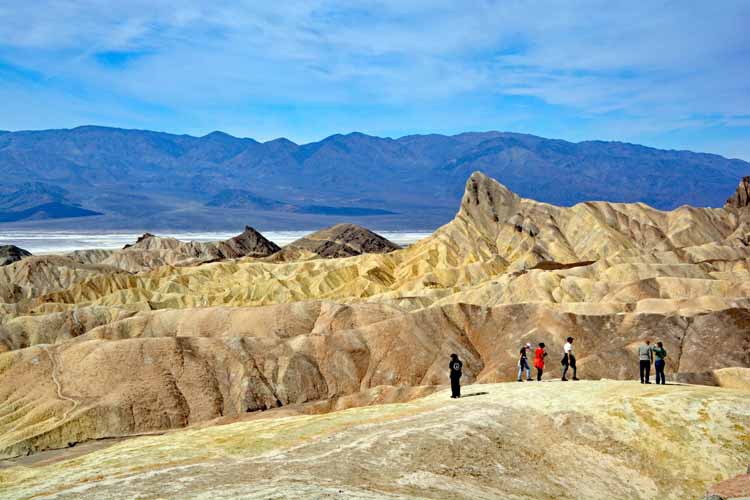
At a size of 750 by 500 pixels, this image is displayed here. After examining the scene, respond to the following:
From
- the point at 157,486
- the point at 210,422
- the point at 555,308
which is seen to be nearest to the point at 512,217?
the point at 555,308

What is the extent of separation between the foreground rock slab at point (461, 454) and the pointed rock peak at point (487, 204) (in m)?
141

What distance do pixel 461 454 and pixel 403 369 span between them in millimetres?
45643

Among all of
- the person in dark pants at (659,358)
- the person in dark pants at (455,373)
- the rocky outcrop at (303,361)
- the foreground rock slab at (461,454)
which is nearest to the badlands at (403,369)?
the foreground rock slab at (461,454)

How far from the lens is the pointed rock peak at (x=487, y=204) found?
18050cm

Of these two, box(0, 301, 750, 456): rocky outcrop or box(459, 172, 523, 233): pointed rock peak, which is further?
box(459, 172, 523, 233): pointed rock peak

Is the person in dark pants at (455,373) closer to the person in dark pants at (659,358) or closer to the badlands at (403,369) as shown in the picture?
the badlands at (403,369)

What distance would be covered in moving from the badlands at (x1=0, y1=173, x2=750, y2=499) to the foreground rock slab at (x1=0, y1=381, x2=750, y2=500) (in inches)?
5.3

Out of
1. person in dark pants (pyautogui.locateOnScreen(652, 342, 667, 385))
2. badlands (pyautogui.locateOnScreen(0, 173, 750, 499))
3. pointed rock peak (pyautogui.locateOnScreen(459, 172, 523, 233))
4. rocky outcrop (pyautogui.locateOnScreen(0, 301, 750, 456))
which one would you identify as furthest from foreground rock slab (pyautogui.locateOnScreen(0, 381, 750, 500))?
pointed rock peak (pyautogui.locateOnScreen(459, 172, 523, 233))

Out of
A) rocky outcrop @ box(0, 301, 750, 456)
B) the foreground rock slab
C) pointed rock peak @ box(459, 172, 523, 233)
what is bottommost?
rocky outcrop @ box(0, 301, 750, 456)

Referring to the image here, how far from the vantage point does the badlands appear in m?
31.2

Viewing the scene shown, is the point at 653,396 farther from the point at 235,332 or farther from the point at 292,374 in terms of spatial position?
the point at 235,332

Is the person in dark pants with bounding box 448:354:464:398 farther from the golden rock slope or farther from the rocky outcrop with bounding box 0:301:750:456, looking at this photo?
the rocky outcrop with bounding box 0:301:750:456

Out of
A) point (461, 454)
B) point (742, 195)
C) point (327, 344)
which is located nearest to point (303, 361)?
point (327, 344)

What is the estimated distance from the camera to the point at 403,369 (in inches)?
3049
